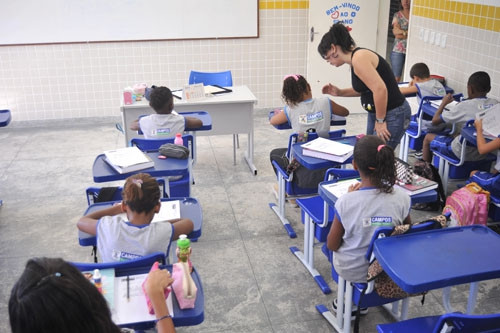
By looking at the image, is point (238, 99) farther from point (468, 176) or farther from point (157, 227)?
point (157, 227)

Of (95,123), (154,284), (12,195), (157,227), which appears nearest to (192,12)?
(95,123)

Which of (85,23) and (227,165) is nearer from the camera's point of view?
(227,165)

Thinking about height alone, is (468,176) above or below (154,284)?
below

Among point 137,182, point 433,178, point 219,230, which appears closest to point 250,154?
point 219,230

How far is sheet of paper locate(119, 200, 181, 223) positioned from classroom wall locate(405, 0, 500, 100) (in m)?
3.50

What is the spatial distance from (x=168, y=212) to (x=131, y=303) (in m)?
0.86

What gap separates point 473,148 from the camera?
4406mm

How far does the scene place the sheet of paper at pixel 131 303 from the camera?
193 centimetres

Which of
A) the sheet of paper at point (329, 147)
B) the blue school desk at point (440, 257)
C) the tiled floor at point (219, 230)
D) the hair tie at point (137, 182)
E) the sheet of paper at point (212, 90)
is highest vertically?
the hair tie at point (137, 182)

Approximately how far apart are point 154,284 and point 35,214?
3.18 meters

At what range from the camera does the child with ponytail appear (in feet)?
8.63

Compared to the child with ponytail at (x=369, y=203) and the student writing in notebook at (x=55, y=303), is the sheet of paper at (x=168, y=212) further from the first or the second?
the student writing in notebook at (x=55, y=303)

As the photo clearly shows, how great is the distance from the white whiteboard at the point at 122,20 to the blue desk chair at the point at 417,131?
2.94 metres

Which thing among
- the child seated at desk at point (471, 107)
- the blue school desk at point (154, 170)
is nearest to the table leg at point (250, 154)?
the child seated at desk at point (471, 107)
